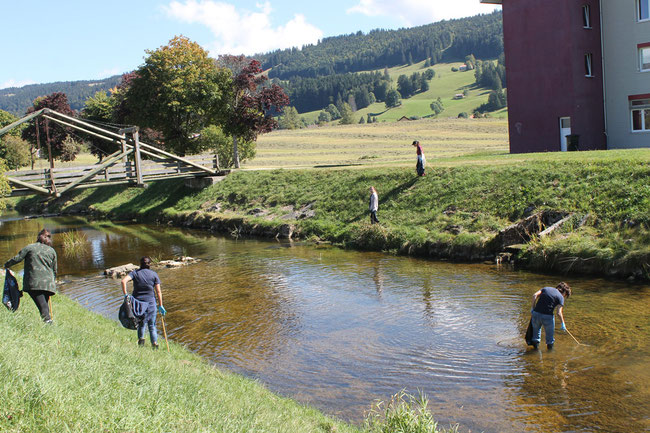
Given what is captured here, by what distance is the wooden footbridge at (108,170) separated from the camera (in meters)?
31.3

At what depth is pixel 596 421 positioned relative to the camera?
→ 8.20 m

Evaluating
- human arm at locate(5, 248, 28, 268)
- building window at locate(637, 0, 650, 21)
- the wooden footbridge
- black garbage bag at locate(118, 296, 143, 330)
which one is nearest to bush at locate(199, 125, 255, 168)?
the wooden footbridge

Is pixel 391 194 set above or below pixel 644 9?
below

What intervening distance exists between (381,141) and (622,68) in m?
45.1

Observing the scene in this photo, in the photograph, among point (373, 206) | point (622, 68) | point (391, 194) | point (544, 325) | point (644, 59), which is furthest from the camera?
point (622, 68)

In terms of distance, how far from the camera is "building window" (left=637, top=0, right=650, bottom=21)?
33.0m

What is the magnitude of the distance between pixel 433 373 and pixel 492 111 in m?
144

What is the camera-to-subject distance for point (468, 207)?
23469mm

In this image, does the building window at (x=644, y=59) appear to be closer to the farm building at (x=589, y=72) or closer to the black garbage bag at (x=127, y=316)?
the farm building at (x=589, y=72)

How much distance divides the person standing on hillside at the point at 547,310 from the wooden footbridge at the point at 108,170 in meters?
26.0

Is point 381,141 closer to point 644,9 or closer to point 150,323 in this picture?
point 644,9

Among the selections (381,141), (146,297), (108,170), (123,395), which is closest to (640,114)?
(108,170)

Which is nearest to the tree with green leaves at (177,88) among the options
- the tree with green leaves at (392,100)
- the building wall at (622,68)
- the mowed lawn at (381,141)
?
the mowed lawn at (381,141)

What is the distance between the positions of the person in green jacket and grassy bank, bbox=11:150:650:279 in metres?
13.6
